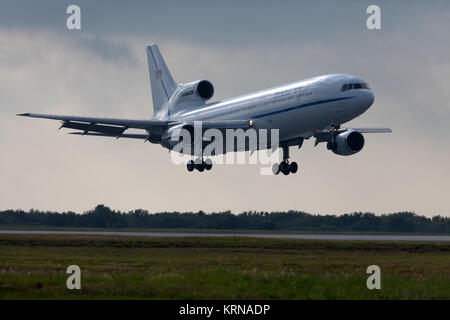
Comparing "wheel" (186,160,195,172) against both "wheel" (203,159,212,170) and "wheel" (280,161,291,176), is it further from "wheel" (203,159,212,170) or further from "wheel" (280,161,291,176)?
"wheel" (280,161,291,176)

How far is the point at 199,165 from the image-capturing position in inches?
2955

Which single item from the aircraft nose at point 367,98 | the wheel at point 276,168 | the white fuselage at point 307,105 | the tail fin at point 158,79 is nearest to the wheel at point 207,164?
the wheel at point 276,168

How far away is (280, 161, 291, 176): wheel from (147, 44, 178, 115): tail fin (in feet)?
75.0

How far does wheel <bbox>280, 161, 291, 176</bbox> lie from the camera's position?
232 feet

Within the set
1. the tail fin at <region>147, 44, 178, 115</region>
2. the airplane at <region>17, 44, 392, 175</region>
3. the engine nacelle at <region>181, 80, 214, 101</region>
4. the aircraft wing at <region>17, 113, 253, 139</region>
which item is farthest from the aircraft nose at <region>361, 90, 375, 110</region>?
the tail fin at <region>147, 44, 178, 115</region>

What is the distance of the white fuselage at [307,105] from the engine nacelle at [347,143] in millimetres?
1475

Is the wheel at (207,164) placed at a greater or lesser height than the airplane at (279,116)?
lesser

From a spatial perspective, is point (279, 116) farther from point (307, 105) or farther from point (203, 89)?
point (203, 89)

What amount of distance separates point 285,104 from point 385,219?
99.8 ft

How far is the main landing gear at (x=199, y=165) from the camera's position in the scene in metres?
74.9

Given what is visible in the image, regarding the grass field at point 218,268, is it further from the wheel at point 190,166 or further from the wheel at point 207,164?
the wheel at point 207,164

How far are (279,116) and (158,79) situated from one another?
3240cm

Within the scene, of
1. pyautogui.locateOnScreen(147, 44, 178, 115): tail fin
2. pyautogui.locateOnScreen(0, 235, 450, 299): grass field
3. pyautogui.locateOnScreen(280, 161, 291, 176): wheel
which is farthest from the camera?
pyautogui.locateOnScreen(147, 44, 178, 115): tail fin
